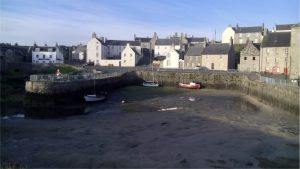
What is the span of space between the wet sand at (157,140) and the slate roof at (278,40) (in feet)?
96.1

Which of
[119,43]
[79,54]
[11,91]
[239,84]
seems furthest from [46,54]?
[239,84]

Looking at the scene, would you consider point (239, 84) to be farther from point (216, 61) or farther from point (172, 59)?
point (172, 59)

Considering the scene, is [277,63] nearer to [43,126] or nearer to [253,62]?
[253,62]

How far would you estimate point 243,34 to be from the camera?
84875mm

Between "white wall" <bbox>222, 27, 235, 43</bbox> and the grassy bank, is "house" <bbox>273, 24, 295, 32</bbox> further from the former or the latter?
the grassy bank

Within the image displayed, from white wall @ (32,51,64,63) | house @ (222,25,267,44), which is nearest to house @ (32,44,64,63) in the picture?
white wall @ (32,51,64,63)

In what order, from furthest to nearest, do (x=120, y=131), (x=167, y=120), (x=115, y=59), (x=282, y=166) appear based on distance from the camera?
(x=115, y=59)
(x=167, y=120)
(x=120, y=131)
(x=282, y=166)

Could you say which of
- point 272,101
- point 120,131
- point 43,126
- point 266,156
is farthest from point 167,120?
point 272,101

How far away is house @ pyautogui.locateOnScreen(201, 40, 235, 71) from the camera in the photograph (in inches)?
2418

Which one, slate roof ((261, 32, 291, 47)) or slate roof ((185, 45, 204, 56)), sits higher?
slate roof ((261, 32, 291, 47))

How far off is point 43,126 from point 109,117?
15.8ft

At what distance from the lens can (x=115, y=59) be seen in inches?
3386

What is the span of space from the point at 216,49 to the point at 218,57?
5.32 feet

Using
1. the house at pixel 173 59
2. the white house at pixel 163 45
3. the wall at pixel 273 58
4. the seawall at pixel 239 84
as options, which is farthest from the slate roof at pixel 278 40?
the white house at pixel 163 45
